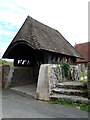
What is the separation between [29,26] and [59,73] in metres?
4.86

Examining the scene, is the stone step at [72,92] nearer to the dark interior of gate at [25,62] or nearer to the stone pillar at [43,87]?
the stone pillar at [43,87]

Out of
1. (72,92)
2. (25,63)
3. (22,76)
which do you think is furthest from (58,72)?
(25,63)

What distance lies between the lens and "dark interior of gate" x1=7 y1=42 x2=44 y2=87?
8.68 metres

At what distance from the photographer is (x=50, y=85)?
5.66 meters

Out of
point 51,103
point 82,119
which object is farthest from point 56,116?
point 51,103

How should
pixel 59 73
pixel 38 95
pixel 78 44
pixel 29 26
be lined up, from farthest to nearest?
pixel 78 44
pixel 29 26
pixel 59 73
pixel 38 95

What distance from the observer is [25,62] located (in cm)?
1053

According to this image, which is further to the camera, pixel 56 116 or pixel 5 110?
pixel 5 110

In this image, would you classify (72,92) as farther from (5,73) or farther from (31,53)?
(31,53)

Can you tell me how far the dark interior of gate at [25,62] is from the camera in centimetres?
868

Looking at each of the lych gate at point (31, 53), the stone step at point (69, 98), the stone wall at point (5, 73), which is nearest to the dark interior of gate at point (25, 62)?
the lych gate at point (31, 53)

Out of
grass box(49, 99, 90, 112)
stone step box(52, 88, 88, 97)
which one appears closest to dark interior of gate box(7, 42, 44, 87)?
stone step box(52, 88, 88, 97)

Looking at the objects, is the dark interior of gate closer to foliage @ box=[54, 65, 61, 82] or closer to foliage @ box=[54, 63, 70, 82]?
foliage @ box=[54, 63, 70, 82]

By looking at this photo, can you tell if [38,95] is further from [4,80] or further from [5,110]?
[4,80]
